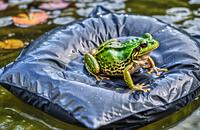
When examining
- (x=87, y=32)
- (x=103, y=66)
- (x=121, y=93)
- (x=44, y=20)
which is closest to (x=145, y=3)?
(x=44, y=20)

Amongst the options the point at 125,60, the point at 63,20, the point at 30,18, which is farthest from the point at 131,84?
the point at 30,18

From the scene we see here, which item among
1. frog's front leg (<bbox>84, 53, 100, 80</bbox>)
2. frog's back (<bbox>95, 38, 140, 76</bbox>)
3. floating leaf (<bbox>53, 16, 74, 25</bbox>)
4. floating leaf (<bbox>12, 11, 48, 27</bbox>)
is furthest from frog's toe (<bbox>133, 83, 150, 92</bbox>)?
floating leaf (<bbox>12, 11, 48, 27</bbox>)

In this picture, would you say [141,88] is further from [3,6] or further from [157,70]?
[3,6]

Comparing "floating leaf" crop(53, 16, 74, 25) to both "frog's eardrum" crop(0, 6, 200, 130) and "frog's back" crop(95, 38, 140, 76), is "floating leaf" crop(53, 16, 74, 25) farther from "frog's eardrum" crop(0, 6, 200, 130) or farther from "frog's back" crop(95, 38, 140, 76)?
"frog's back" crop(95, 38, 140, 76)

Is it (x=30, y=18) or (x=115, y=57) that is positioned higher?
(x=115, y=57)

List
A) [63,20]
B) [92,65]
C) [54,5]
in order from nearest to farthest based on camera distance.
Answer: [92,65] < [63,20] < [54,5]

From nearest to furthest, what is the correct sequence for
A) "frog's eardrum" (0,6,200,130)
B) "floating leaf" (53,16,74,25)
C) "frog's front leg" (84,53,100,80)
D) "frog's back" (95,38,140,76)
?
1. "frog's eardrum" (0,6,200,130)
2. "frog's back" (95,38,140,76)
3. "frog's front leg" (84,53,100,80)
4. "floating leaf" (53,16,74,25)

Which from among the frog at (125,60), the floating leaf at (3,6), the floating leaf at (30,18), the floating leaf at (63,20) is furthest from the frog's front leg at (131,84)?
the floating leaf at (3,6)
